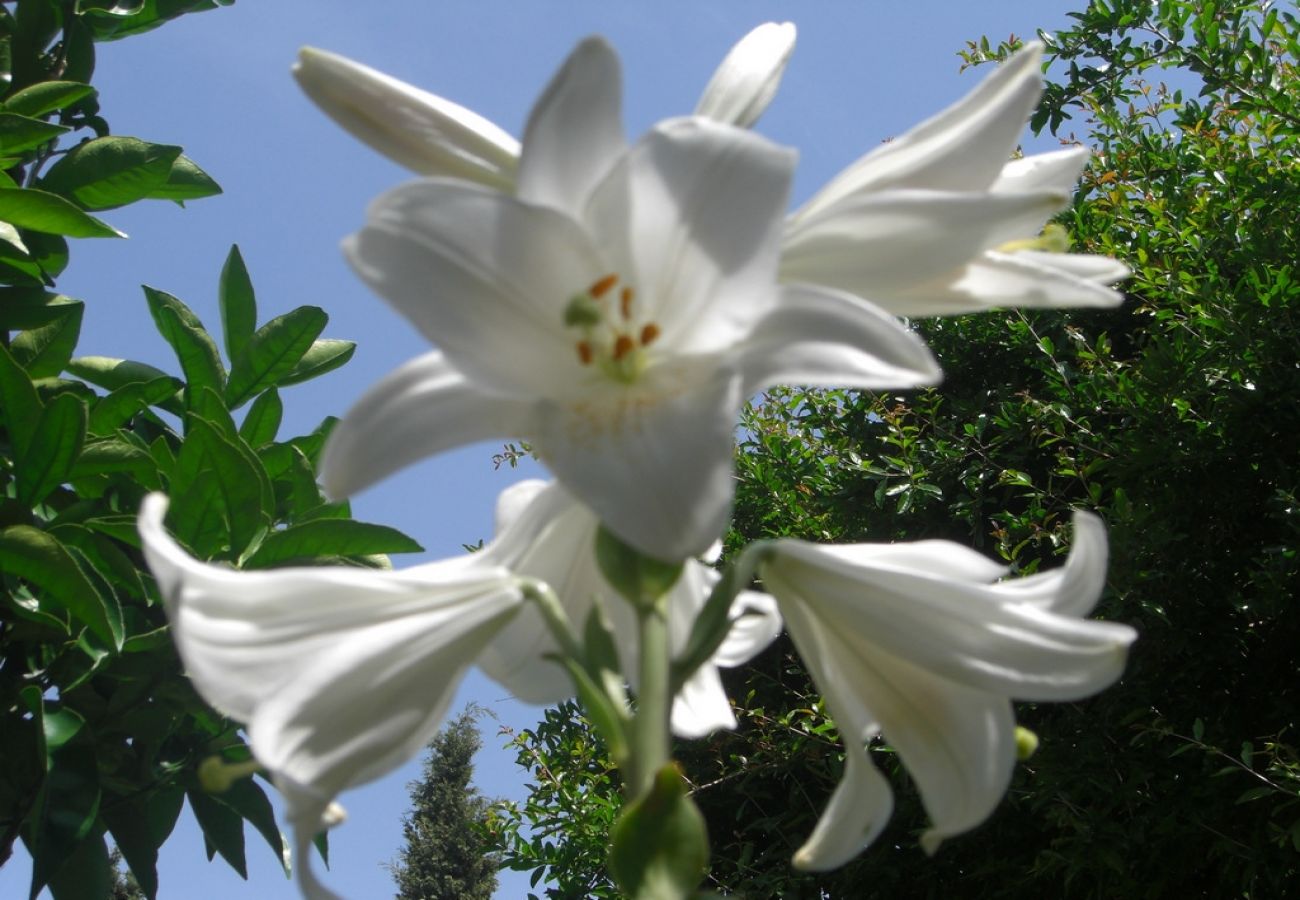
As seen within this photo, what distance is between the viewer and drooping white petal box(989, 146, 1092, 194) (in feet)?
3.79

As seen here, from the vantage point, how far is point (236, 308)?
2998mm

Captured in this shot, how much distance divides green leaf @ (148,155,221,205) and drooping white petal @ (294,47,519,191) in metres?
2.19

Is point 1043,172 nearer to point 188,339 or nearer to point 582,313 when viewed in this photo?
point 582,313

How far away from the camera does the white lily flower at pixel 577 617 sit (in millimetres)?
1094

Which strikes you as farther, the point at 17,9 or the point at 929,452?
the point at 929,452

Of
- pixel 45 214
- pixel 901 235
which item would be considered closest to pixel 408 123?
pixel 901 235

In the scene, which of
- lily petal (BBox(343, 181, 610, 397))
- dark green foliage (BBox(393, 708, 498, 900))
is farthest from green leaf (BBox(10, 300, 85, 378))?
dark green foliage (BBox(393, 708, 498, 900))

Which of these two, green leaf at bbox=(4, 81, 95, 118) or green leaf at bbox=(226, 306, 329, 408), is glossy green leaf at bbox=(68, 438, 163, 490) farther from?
green leaf at bbox=(4, 81, 95, 118)

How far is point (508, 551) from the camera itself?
1099 mm

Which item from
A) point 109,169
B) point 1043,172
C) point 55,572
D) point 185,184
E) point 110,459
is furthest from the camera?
point 185,184

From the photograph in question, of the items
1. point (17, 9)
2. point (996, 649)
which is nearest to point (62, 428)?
point (17, 9)

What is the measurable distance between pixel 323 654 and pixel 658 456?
311mm

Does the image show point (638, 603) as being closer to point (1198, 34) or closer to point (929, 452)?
point (929, 452)

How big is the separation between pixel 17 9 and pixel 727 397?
115 inches
